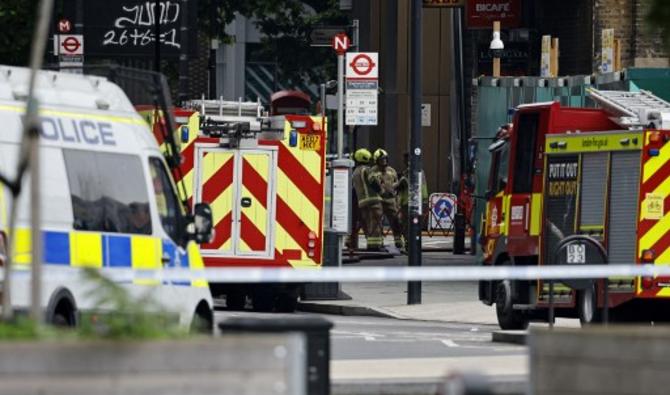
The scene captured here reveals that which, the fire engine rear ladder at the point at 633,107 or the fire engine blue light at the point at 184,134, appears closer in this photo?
the fire engine rear ladder at the point at 633,107

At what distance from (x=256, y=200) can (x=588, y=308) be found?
6.01 m

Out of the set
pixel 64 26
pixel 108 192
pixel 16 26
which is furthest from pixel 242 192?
pixel 64 26

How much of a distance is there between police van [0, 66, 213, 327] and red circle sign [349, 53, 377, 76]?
484 inches

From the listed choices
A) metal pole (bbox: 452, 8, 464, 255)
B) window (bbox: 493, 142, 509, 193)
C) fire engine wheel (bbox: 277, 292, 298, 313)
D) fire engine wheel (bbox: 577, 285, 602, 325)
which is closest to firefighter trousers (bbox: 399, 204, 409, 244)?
metal pole (bbox: 452, 8, 464, 255)

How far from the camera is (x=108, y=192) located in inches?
587

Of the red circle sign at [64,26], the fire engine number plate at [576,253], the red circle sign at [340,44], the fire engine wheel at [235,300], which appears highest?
the red circle sign at [64,26]

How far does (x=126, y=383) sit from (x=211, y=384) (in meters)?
0.36

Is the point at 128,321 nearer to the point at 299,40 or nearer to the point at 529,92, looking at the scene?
the point at 529,92

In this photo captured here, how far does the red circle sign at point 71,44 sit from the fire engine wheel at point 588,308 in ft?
50.7

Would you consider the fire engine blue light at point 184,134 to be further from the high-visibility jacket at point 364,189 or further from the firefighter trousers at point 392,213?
the firefighter trousers at point 392,213

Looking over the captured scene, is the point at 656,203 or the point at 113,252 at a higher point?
the point at 113,252

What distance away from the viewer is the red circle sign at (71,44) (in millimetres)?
34312

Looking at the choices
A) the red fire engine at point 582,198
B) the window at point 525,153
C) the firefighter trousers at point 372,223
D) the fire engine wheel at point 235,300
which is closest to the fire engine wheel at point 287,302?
the fire engine wheel at point 235,300

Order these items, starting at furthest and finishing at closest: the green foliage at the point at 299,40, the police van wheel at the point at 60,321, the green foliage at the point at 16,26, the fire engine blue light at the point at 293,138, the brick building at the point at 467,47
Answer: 1. the green foliage at the point at 299,40
2. the brick building at the point at 467,47
3. the green foliage at the point at 16,26
4. the fire engine blue light at the point at 293,138
5. the police van wheel at the point at 60,321
